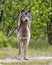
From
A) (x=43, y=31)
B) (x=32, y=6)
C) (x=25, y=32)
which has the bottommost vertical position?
(x=43, y=31)

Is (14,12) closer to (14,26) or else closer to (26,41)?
(14,26)

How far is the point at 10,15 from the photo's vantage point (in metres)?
14.9

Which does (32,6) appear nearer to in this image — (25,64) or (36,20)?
(36,20)

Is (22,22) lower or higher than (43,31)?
higher

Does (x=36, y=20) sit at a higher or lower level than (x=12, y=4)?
lower

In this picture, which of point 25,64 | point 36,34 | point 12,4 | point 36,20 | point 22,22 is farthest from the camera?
point 36,34

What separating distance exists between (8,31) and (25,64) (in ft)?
19.9

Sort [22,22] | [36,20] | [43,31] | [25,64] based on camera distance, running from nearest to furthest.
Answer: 1. [25,64]
2. [22,22]
3. [36,20]
4. [43,31]

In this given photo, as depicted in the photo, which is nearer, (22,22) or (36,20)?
(22,22)

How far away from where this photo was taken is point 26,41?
34.9ft

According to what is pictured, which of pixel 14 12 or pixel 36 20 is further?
pixel 36 20

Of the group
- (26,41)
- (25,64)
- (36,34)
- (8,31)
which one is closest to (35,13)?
(8,31)

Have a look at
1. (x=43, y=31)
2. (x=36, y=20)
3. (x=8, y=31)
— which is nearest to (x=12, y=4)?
(x=8, y=31)

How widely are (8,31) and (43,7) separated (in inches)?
92.9
